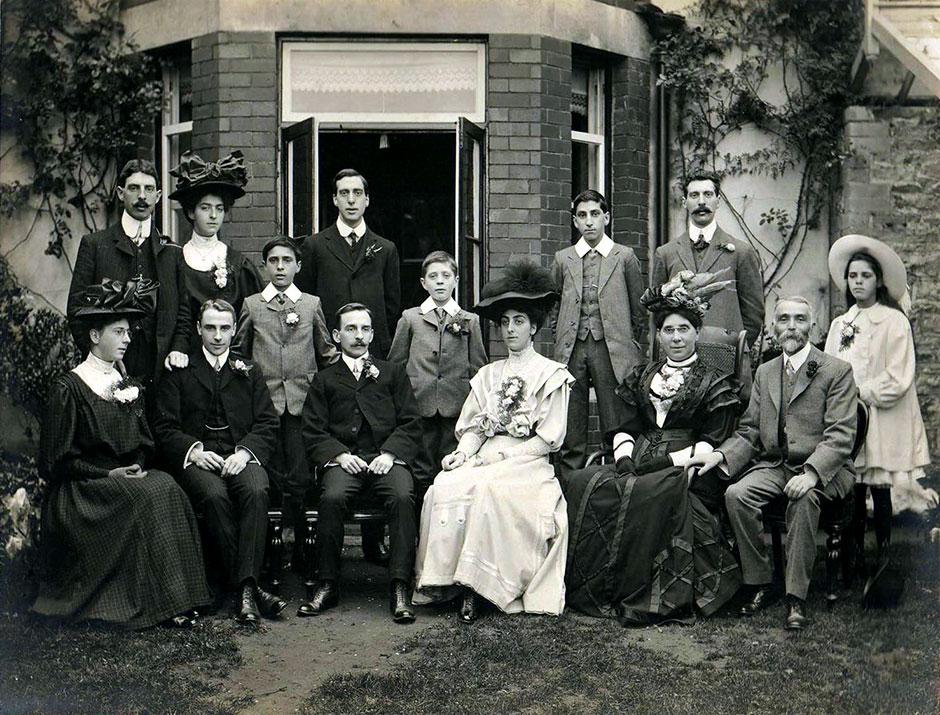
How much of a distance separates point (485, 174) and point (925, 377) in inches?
143

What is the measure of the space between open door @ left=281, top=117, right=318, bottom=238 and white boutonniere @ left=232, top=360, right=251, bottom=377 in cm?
206

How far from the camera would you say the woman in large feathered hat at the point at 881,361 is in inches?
259

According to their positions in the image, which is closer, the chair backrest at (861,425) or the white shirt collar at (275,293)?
the chair backrest at (861,425)

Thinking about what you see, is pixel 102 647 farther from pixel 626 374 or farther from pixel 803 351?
pixel 803 351

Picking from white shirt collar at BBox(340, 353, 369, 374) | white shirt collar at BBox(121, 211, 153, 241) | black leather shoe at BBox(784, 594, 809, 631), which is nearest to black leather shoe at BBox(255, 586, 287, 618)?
white shirt collar at BBox(340, 353, 369, 374)

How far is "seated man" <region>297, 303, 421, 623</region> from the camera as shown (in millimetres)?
6031

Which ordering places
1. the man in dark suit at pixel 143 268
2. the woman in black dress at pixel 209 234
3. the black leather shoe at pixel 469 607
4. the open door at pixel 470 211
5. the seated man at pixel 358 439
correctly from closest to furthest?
1. the black leather shoe at pixel 469 607
2. the seated man at pixel 358 439
3. the man in dark suit at pixel 143 268
4. the woman in black dress at pixel 209 234
5. the open door at pixel 470 211

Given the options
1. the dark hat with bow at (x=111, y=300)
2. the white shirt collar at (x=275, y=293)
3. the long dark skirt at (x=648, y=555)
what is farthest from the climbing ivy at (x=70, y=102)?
the long dark skirt at (x=648, y=555)

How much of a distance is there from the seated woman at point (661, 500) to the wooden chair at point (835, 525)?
0.29 m

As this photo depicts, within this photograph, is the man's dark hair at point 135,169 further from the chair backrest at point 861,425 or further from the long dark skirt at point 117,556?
the chair backrest at point 861,425

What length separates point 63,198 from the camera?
9.31 m

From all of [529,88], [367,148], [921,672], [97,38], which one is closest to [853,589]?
[921,672]

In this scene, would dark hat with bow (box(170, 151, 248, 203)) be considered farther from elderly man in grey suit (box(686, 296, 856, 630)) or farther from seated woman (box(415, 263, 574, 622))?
elderly man in grey suit (box(686, 296, 856, 630))

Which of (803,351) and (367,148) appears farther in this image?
(367,148)
